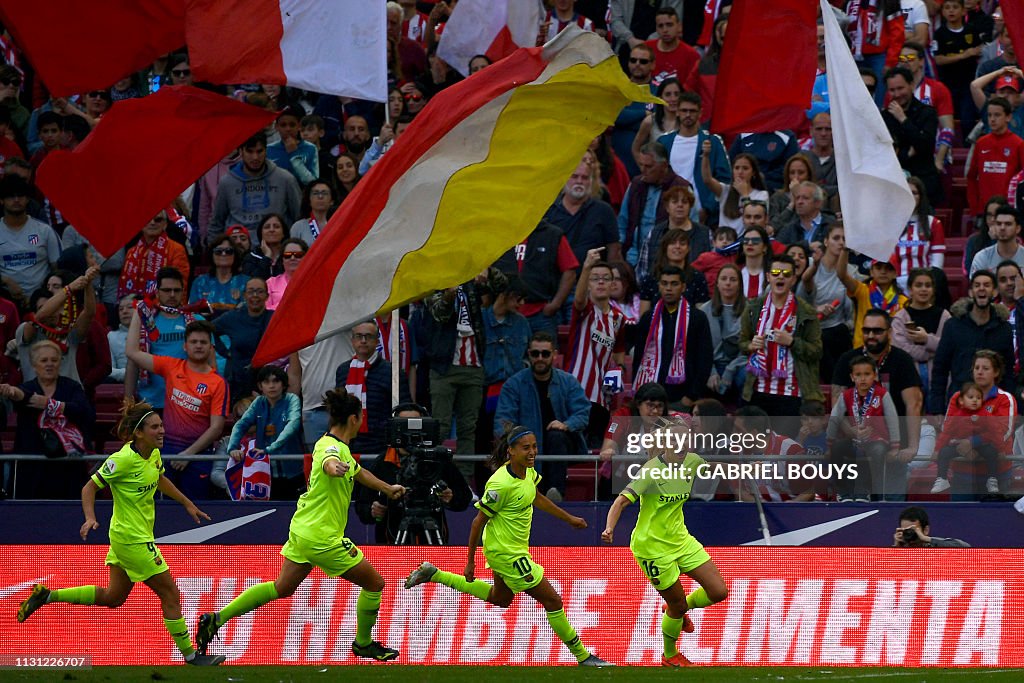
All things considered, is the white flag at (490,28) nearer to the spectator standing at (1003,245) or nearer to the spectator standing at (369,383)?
the spectator standing at (369,383)

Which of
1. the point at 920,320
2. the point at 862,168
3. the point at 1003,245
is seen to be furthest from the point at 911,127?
the point at 862,168

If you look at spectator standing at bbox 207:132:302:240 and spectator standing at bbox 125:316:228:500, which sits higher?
spectator standing at bbox 207:132:302:240

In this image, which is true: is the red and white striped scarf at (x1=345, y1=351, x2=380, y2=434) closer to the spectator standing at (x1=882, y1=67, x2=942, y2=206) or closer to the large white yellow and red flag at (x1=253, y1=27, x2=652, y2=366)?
the large white yellow and red flag at (x1=253, y1=27, x2=652, y2=366)

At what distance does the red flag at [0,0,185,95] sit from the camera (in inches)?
517

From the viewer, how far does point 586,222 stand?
53.7ft

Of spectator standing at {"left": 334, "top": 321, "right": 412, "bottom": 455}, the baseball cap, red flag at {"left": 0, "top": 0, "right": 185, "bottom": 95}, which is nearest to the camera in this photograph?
red flag at {"left": 0, "top": 0, "right": 185, "bottom": 95}

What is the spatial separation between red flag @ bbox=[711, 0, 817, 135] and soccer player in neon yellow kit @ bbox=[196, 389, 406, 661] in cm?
401

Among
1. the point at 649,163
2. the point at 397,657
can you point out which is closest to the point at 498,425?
the point at 397,657

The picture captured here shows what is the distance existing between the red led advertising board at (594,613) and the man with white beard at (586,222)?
13.2 feet

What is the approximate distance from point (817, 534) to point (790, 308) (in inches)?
81.7

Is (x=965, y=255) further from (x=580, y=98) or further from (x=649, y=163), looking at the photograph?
(x=580, y=98)

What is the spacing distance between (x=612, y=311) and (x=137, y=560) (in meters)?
4.92

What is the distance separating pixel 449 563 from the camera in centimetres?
1298

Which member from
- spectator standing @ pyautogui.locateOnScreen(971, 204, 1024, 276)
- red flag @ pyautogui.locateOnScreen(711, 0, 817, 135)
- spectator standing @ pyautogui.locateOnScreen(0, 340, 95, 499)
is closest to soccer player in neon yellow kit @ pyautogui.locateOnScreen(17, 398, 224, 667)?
spectator standing @ pyautogui.locateOnScreen(0, 340, 95, 499)
